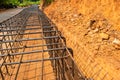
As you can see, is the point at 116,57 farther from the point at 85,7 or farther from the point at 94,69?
the point at 85,7

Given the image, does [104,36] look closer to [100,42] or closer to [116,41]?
[100,42]

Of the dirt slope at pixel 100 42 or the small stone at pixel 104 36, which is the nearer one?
the dirt slope at pixel 100 42

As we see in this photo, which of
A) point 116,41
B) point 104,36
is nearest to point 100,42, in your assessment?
point 104,36

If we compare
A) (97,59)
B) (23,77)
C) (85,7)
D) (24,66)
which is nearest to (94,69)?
(97,59)

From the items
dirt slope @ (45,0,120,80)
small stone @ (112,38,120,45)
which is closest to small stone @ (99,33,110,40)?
dirt slope @ (45,0,120,80)

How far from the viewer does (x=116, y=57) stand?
8758 millimetres

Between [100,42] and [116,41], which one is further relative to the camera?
[100,42]

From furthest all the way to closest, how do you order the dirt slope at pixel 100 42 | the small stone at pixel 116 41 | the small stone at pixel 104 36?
the small stone at pixel 104 36, the small stone at pixel 116 41, the dirt slope at pixel 100 42

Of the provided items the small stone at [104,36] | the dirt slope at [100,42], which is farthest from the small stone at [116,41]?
the small stone at [104,36]

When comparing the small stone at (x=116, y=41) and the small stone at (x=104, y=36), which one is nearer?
the small stone at (x=116, y=41)

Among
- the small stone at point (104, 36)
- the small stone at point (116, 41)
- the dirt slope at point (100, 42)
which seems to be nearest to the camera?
the dirt slope at point (100, 42)

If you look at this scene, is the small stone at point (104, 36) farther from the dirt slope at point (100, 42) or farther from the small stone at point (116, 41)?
the small stone at point (116, 41)

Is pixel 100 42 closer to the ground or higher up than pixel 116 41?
closer to the ground

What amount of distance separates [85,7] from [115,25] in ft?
19.6
